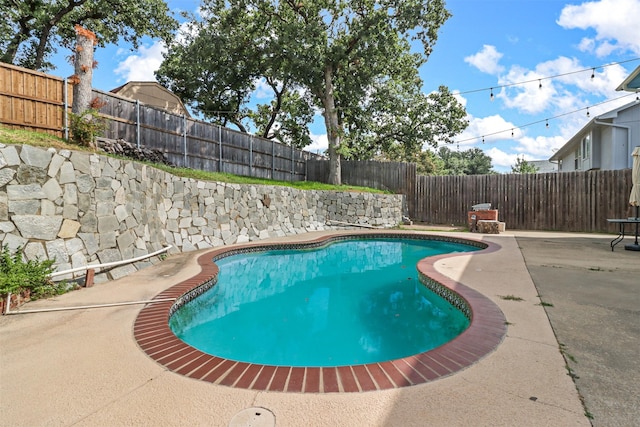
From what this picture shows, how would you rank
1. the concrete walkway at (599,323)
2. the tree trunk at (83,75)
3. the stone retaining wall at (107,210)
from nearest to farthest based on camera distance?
the concrete walkway at (599,323)
the stone retaining wall at (107,210)
the tree trunk at (83,75)

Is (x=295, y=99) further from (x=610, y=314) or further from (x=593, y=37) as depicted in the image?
(x=610, y=314)

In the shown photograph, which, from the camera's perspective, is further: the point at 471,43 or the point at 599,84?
the point at 471,43

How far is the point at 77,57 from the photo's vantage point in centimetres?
636

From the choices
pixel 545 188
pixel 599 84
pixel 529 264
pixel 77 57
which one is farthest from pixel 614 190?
pixel 77 57

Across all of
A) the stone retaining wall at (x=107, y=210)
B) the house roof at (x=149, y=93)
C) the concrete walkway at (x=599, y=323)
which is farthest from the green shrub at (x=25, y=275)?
the house roof at (x=149, y=93)

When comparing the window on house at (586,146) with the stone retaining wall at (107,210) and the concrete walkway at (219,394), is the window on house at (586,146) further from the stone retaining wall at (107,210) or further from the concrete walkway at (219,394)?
the concrete walkway at (219,394)

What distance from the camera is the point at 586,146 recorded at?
14719mm

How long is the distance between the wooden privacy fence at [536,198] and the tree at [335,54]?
413 centimetres

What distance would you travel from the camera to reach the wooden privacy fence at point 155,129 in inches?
237

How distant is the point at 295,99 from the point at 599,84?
43.0 ft

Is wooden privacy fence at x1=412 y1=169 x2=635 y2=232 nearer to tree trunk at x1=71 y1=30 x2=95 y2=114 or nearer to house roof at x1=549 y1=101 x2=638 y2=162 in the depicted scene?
house roof at x1=549 y1=101 x2=638 y2=162

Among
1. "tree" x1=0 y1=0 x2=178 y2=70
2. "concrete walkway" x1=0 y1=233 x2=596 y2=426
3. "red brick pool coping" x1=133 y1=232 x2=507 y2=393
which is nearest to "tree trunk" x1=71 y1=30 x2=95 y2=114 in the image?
"concrete walkway" x1=0 y1=233 x2=596 y2=426

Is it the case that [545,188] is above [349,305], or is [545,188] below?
above

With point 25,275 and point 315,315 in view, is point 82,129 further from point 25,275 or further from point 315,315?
point 315,315
